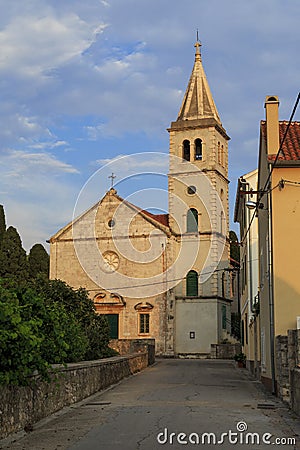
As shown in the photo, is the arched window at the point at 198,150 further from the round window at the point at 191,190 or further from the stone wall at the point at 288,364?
the stone wall at the point at 288,364

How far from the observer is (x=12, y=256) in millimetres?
51438

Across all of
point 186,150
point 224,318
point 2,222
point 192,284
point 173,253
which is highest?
point 186,150

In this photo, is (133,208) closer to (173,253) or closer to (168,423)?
(173,253)

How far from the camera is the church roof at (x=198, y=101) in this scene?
51.5 m

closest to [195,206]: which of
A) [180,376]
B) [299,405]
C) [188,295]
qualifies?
[188,295]

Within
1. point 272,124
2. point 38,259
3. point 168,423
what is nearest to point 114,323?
point 38,259

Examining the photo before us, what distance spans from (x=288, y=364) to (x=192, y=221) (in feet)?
110

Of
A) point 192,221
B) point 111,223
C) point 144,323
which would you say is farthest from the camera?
point 111,223

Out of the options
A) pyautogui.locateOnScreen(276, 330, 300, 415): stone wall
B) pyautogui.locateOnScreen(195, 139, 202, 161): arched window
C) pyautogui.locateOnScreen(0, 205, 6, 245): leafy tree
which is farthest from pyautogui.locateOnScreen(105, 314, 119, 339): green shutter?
pyautogui.locateOnScreen(276, 330, 300, 415): stone wall

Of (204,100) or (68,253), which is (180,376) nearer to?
(68,253)

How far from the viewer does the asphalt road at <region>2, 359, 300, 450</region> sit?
31.2ft

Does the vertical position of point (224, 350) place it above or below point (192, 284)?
below

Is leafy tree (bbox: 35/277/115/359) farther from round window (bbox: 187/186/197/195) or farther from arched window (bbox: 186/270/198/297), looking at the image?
round window (bbox: 187/186/197/195)

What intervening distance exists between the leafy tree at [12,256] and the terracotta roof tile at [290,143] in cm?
3354
